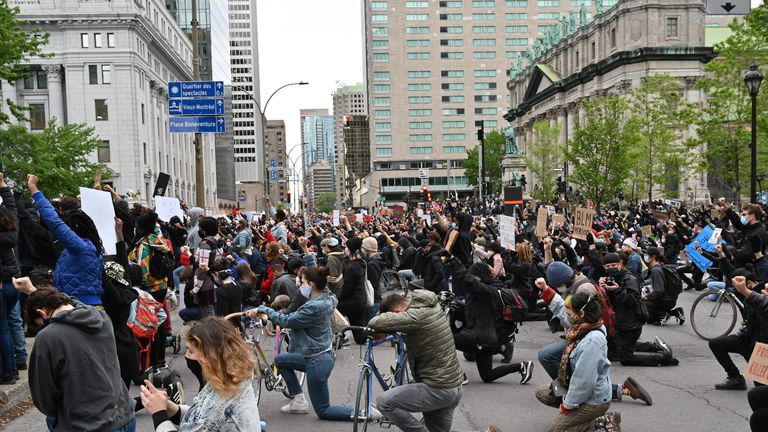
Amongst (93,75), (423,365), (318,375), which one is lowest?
(318,375)

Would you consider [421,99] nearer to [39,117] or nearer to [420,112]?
[420,112]

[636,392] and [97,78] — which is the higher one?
[97,78]

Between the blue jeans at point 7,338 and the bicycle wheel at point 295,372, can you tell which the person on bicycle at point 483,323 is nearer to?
the bicycle wheel at point 295,372

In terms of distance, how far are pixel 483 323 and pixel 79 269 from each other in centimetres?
491

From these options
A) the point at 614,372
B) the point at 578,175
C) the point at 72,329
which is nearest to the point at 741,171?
the point at 578,175

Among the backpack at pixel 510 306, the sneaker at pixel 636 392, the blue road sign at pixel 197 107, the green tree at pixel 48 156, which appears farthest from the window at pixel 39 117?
the sneaker at pixel 636 392

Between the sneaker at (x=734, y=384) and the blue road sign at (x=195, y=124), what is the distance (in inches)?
567

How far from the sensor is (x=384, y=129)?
436 ft

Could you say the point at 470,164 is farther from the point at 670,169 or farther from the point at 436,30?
the point at 670,169

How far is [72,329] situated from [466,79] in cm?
13332

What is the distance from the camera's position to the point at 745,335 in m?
8.29

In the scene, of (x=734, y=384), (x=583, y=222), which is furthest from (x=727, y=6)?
(x=734, y=384)

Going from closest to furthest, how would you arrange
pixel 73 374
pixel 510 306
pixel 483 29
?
pixel 73 374, pixel 510 306, pixel 483 29

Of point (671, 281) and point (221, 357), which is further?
point (671, 281)
